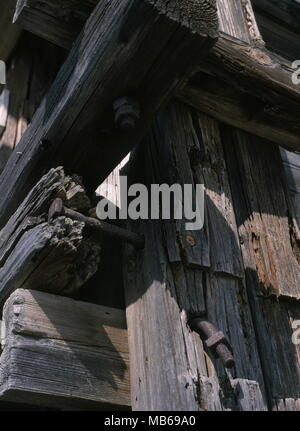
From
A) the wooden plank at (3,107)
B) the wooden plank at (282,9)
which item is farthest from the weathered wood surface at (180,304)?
the wooden plank at (282,9)

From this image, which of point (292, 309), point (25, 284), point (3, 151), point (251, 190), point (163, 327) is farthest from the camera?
point (3, 151)

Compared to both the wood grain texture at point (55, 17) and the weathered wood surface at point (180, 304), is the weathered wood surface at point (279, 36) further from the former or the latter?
the wood grain texture at point (55, 17)

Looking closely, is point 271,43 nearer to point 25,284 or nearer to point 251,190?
point 251,190

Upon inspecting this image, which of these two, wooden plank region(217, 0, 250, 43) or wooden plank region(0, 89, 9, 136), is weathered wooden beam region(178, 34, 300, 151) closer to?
wooden plank region(217, 0, 250, 43)

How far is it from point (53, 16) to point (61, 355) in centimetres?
123

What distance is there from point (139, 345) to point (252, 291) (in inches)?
19.2

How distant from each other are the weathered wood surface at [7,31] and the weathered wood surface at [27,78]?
0.04 m

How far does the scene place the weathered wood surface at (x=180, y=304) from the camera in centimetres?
188

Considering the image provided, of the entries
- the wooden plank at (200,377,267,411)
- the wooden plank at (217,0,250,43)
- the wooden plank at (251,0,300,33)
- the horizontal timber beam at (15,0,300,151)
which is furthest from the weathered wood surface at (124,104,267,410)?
the wooden plank at (251,0,300,33)

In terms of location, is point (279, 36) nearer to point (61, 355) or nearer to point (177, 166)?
point (177, 166)

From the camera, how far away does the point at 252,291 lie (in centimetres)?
226

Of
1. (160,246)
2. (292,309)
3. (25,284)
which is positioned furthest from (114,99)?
(292,309)

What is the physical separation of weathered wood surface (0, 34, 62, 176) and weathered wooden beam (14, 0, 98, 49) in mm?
1334

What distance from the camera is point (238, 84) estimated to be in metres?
2.44
